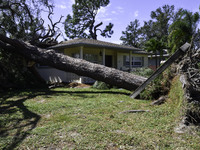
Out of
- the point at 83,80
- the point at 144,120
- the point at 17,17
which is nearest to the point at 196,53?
the point at 144,120

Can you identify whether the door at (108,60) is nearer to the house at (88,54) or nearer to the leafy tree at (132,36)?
the house at (88,54)

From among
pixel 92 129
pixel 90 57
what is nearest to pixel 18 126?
pixel 92 129

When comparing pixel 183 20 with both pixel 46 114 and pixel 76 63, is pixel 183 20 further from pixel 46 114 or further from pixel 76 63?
pixel 46 114

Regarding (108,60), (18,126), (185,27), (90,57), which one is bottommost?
(18,126)

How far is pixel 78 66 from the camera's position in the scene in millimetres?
8562

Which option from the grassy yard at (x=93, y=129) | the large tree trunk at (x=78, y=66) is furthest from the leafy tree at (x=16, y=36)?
the grassy yard at (x=93, y=129)

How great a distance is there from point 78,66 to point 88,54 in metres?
6.40

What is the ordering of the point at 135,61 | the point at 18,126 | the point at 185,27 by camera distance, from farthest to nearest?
the point at 135,61 < the point at 185,27 < the point at 18,126

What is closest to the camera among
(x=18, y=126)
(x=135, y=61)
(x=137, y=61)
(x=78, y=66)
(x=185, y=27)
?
(x=18, y=126)

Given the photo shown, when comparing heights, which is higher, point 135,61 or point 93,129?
point 135,61

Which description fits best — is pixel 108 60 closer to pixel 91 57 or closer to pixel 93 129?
pixel 91 57

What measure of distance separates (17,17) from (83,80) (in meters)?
9.14

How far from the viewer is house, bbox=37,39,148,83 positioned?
12797mm

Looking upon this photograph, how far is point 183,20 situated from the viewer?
15000 millimetres
